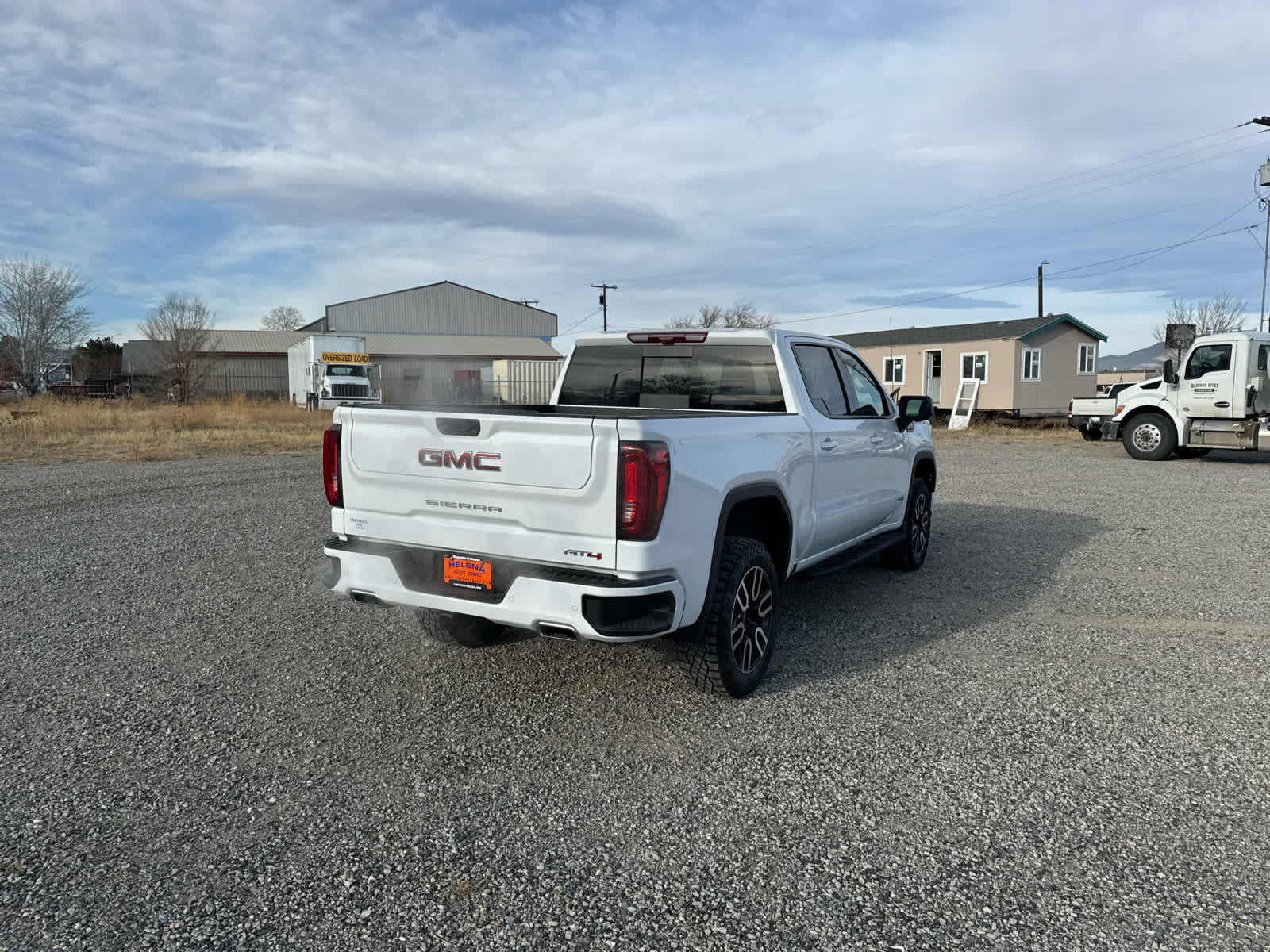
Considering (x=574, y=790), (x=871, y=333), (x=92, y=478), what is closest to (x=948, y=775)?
(x=574, y=790)

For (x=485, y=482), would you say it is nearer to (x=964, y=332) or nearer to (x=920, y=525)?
(x=920, y=525)

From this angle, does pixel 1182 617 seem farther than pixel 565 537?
Yes

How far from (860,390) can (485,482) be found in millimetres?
3418

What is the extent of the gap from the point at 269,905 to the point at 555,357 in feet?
175

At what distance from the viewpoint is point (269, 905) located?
2639 mm

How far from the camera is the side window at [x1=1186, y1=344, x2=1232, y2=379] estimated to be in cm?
1560

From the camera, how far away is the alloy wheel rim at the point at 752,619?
4.19 metres

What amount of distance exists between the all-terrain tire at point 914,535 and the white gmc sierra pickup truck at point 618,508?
162cm

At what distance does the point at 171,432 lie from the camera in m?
20.8

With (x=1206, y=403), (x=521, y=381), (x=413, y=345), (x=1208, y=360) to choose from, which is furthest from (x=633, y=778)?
(x=413, y=345)

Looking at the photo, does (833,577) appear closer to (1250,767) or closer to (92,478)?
(1250,767)

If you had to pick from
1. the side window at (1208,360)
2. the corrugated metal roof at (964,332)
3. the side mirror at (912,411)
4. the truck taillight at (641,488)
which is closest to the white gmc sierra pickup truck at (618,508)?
the truck taillight at (641,488)

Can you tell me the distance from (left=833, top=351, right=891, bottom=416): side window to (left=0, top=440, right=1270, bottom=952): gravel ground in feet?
4.44

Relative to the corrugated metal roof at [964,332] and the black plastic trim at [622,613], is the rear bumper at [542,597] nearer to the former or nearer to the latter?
the black plastic trim at [622,613]
